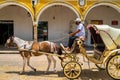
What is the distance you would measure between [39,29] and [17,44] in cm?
1941

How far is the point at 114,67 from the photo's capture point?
43.5ft

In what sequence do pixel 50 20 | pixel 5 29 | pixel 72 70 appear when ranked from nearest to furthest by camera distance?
pixel 72 70
pixel 50 20
pixel 5 29

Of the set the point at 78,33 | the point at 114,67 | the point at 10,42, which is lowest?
the point at 114,67

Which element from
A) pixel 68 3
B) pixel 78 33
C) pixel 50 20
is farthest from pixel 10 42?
pixel 50 20

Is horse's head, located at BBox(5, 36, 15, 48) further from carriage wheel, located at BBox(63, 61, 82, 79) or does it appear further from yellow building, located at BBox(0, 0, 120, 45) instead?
yellow building, located at BBox(0, 0, 120, 45)

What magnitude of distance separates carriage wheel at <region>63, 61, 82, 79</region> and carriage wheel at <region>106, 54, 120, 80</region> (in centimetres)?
107

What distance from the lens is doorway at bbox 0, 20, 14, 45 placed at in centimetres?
3360

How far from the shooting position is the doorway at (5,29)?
33597 millimetres

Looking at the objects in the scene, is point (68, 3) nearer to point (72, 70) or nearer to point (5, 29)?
point (5, 29)

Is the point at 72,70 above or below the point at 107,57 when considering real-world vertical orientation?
below

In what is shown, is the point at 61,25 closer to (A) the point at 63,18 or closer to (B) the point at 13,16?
(A) the point at 63,18

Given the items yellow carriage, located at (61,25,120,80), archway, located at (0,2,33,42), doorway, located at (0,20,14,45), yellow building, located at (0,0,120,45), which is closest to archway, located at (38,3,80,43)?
yellow building, located at (0,0,120,45)

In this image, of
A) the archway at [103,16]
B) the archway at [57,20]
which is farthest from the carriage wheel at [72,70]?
the archway at [103,16]

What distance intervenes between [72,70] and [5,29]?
21841 millimetres
